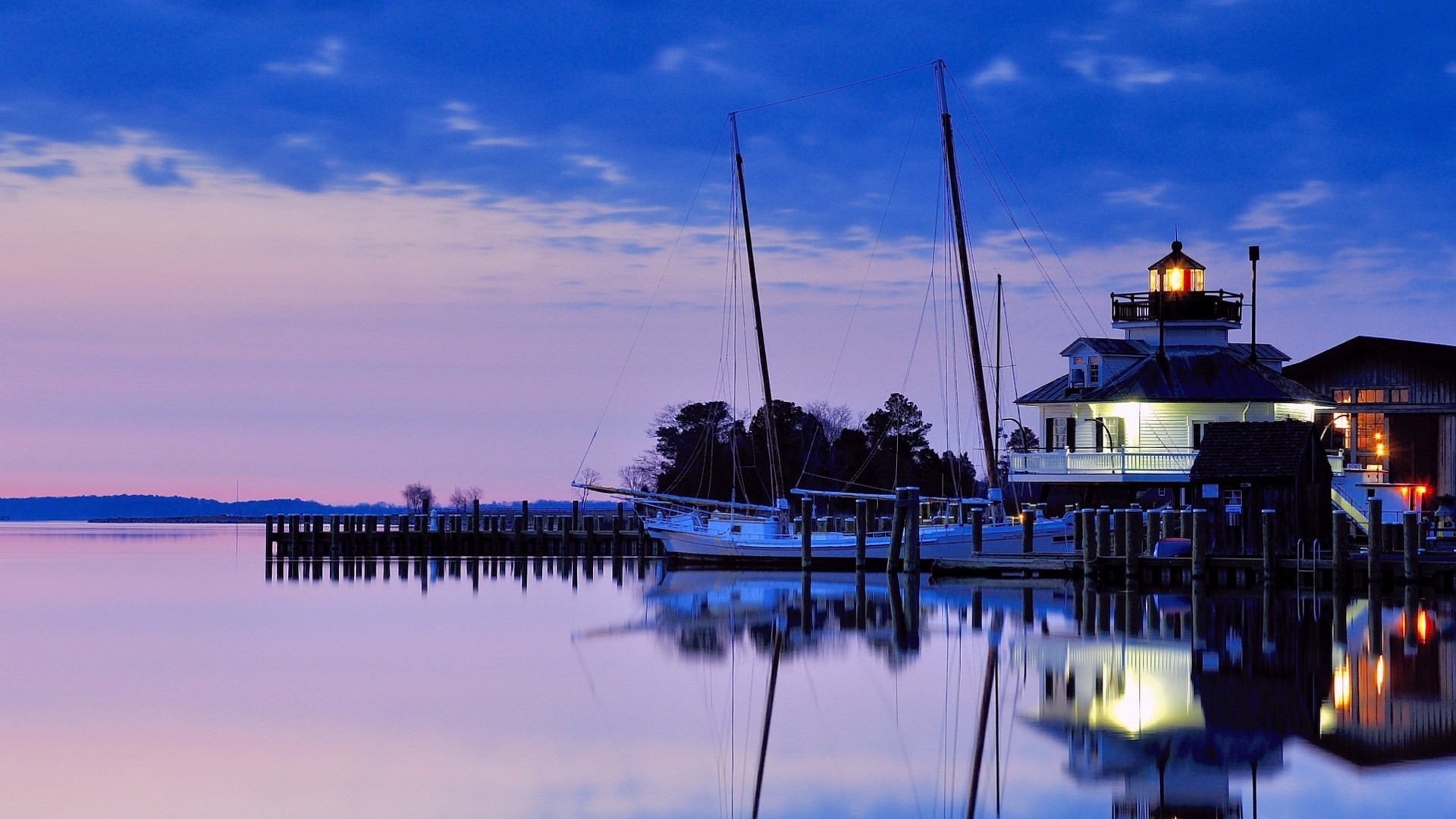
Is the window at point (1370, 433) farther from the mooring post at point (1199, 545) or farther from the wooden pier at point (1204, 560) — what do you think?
the mooring post at point (1199, 545)

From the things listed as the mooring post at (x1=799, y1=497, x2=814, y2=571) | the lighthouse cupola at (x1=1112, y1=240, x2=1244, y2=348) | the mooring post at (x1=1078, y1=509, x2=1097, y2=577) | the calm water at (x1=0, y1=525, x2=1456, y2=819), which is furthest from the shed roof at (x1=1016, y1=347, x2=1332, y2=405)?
the calm water at (x1=0, y1=525, x2=1456, y2=819)

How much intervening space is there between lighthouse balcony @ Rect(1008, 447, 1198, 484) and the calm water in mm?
11451

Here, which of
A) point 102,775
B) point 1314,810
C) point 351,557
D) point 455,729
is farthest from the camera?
point 351,557

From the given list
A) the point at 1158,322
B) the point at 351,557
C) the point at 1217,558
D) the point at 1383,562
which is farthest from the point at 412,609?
the point at 351,557

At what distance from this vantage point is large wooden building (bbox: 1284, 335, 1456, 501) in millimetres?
60781

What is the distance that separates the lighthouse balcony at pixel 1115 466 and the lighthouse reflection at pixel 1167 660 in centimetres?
887

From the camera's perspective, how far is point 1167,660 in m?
27.7

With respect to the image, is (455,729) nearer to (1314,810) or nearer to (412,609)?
(1314,810)

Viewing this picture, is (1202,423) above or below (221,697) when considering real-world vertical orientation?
above

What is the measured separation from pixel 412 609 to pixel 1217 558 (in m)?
20.2

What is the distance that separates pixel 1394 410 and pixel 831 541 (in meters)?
21.8

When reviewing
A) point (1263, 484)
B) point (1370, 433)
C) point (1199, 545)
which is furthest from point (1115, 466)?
point (1370, 433)

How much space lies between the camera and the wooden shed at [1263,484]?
4522 centimetres

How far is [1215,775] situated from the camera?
57.7 ft
